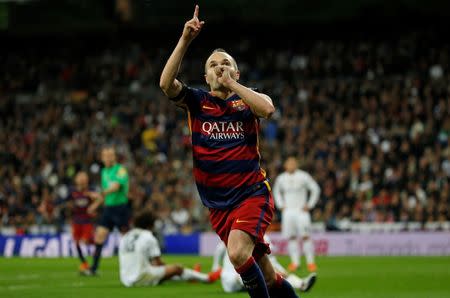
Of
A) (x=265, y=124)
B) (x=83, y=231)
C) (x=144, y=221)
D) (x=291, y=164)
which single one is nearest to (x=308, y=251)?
(x=291, y=164)

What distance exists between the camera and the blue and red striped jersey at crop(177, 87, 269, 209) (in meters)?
7.94

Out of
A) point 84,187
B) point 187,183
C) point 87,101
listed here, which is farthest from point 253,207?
point 87,101

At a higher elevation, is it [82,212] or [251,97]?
[251,97]

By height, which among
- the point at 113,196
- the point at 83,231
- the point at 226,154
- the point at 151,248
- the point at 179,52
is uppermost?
the point at 179,52

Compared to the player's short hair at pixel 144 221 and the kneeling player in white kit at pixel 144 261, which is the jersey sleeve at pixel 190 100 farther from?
the player's short hair at pixel 144 221

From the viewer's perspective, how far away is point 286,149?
3030 cm

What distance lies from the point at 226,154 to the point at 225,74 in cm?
73

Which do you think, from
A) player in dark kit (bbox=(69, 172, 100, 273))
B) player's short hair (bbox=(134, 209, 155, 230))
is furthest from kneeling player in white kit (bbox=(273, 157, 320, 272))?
player's short hair (bbox=(134, 209, 155, 230))

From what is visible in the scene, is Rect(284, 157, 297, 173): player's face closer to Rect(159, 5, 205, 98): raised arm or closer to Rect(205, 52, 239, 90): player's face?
Rect(205, 52, 239, 90): player's face

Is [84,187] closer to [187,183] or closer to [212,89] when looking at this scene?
[187,183]

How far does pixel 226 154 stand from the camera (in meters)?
7.93

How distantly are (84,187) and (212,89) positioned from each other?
12210mm

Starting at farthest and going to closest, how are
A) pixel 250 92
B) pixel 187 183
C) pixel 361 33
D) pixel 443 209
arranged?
pixel 361 33 → pixel 187 183 → pixel 443 209 → pixel 250 92

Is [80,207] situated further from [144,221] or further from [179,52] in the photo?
[179,52]
